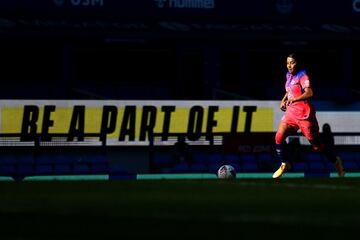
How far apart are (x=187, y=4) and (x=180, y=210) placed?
2019 cm

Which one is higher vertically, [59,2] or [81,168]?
[59,2]

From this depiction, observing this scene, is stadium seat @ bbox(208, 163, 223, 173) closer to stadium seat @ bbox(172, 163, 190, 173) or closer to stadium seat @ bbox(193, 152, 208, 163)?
stadium seat @ bbox(193, 152, 208, 163)

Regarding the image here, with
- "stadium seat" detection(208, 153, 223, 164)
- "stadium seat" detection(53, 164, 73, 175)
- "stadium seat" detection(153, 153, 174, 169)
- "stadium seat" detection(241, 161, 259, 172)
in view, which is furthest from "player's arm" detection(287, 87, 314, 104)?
"stadium seat" detection(153, 153, 174, 169)

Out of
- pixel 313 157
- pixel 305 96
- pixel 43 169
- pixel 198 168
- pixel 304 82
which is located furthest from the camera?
pixel 313 157

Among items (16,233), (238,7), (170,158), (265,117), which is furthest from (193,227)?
(238,7)

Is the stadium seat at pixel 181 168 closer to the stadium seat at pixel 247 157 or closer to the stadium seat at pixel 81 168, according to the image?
the stadium seat at pixel 247 157

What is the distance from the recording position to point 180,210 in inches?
361

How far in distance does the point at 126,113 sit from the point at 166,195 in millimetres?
16006

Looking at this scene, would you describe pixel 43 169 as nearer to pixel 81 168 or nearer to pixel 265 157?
pixel 81 168

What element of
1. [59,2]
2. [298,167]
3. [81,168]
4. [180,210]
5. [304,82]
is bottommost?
[180,210]

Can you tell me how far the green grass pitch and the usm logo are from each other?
1621 cm

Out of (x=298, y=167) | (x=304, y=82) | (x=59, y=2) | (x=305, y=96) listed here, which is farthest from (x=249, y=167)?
(x=305, y=96)

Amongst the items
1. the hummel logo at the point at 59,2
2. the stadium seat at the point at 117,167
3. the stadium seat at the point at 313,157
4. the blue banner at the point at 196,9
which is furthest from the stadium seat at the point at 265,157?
the hummel logo at the point at 59,2

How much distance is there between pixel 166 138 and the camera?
86.5 ft
